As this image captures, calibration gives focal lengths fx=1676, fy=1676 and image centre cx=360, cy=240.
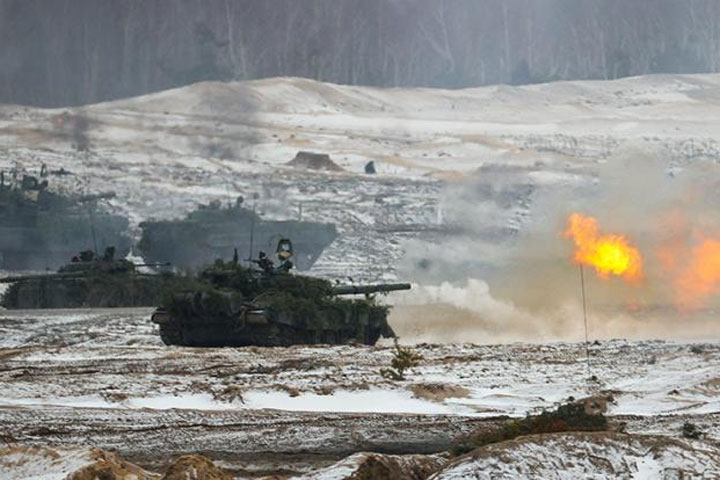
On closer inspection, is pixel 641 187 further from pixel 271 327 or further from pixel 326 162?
pixel 326 162

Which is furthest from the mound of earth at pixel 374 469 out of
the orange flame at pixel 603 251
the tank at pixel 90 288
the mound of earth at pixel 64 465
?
the tank at pixel 90 288

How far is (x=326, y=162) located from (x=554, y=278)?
68.2 meters

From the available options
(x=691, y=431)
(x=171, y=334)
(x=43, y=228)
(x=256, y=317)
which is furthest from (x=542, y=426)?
(x=43, y=228)

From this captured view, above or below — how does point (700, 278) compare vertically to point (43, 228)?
below

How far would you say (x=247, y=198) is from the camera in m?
99.3

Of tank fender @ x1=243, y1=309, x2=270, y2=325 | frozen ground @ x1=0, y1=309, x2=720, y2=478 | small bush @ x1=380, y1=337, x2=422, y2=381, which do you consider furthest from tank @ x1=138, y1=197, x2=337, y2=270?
small bush @ x1=380, y1=337, x2=422, y2=381

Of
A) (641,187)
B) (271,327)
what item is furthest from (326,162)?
(271,327)

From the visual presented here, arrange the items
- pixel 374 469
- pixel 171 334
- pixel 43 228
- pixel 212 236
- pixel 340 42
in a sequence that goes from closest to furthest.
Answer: pixel 374 469, pixel 171 334, pixel 43 228, pixel 212 236, pixel 340 42

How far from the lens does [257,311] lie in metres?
37.2

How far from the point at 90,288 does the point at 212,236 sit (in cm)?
2440

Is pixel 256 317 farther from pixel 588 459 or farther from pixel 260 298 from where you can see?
pixel 588 459

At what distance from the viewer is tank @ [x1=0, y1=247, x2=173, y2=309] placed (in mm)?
52281

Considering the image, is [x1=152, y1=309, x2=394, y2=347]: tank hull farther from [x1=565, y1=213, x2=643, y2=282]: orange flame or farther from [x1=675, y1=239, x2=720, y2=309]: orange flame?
[x1=675, y1=239, x2=720, y2=309]: orange flame

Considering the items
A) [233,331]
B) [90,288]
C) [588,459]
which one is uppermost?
[588,459]
